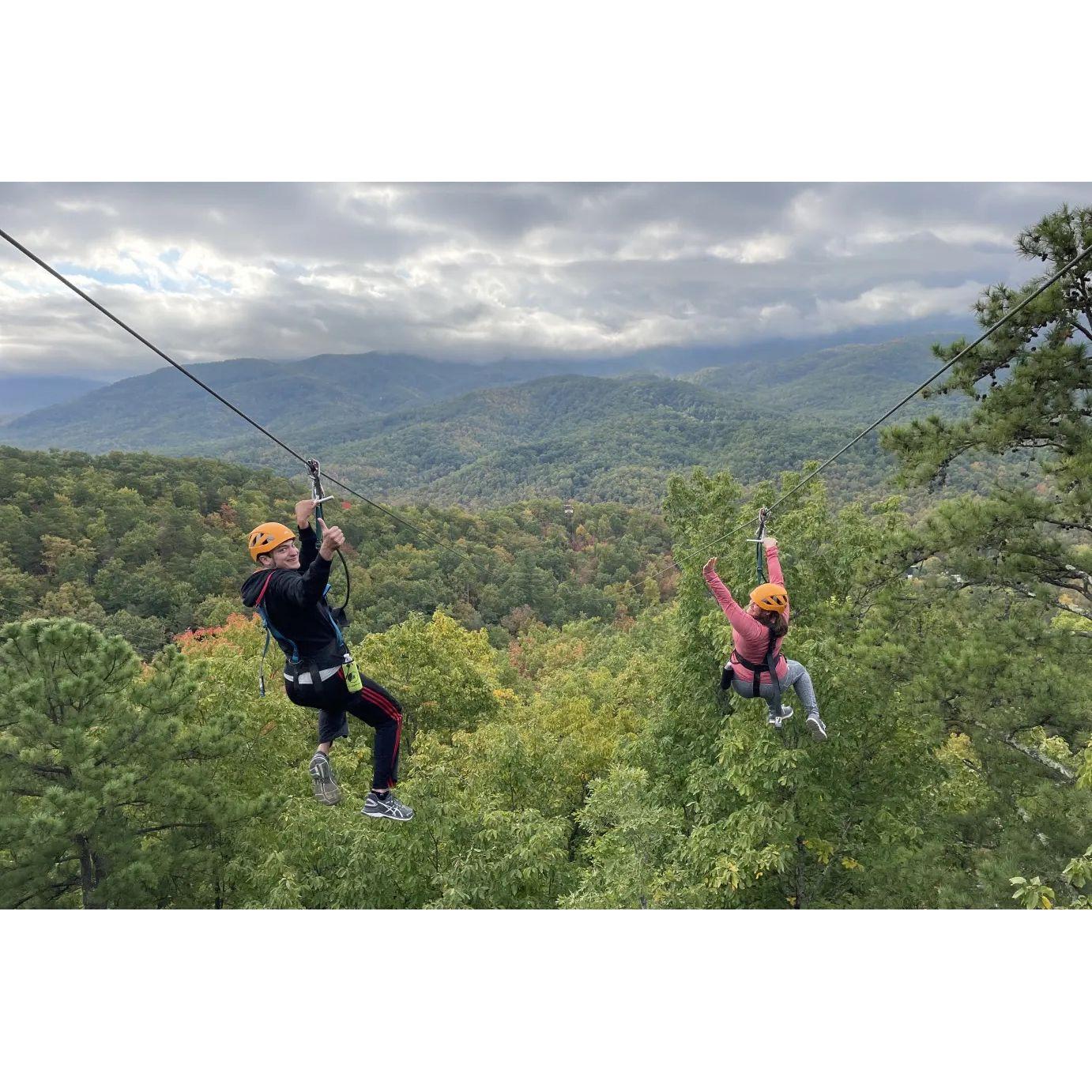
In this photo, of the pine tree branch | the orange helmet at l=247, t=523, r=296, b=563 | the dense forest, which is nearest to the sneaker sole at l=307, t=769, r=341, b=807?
the orange helmet at l=247, t=523, r=296, b=563

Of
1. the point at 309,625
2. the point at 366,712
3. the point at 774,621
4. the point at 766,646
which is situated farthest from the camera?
the point at 766,646

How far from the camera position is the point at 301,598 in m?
2.75

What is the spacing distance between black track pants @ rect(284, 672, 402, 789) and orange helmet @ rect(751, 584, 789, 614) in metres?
2.05

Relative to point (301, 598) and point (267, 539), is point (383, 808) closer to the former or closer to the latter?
point (301, 598)

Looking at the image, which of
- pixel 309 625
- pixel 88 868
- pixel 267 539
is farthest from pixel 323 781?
pixel 88 868

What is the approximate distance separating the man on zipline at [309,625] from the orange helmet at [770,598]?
2085 millimetres

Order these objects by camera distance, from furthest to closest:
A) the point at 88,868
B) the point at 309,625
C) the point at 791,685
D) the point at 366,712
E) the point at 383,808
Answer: the point at 88,868 < the point at 791,685 < the point at 383,808 < the point at 366,712 < the point at 309,625

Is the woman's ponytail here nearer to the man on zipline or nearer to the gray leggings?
the gray leggings

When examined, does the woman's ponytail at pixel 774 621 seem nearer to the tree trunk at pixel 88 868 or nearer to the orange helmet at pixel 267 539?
the orange helmet at pixel 267 539

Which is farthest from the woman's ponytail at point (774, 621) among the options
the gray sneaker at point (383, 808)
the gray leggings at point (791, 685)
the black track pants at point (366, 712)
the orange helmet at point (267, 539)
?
the orange helmet at point (267, 539)

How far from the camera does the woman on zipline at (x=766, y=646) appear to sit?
359cm

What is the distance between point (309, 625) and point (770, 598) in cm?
245

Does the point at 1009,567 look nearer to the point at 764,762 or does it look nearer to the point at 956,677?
the point at 956,677

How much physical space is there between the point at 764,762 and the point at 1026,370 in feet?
13.7
